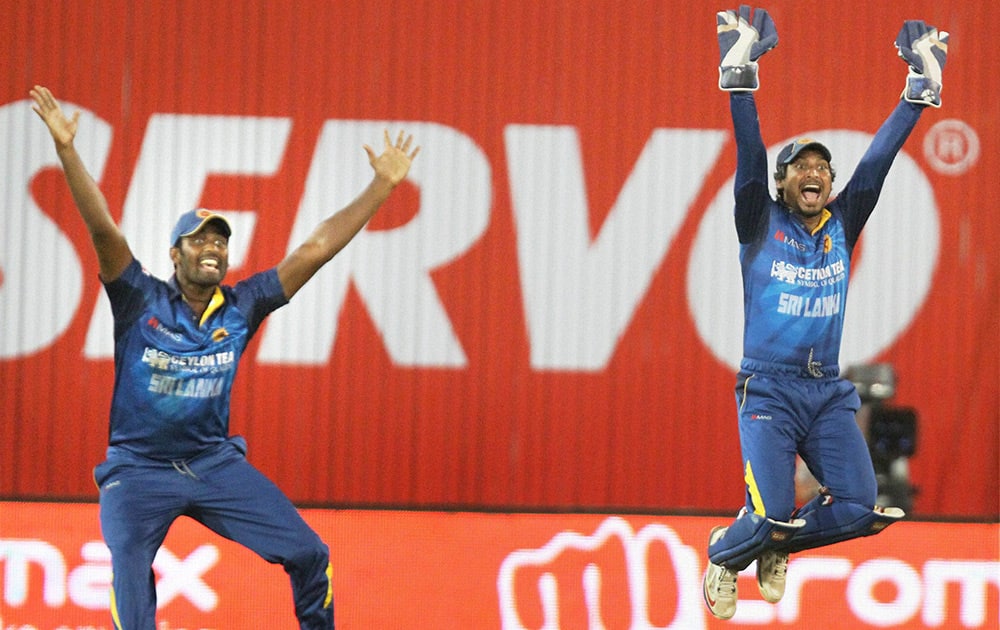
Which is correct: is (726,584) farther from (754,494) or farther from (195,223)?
(195,223)

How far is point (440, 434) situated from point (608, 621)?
10.5ft

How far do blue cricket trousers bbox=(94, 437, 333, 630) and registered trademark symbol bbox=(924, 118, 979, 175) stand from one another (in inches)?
256

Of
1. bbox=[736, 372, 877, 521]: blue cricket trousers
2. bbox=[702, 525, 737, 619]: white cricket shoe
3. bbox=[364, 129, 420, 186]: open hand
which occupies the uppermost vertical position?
bbox=[364, 129, 420, 186]: open hand

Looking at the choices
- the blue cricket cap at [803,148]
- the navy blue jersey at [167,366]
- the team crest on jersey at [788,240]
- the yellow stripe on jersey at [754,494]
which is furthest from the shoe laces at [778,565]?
the navy blue jersey at [167,366]

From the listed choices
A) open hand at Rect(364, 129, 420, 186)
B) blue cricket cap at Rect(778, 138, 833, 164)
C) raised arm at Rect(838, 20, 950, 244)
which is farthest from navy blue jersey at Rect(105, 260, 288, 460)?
raised arm at Rect(838, 20, 950, 244)

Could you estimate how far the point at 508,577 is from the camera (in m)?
7.23

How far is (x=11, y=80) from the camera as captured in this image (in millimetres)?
10180

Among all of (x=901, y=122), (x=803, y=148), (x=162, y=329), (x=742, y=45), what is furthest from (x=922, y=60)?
(x=162, y=329)

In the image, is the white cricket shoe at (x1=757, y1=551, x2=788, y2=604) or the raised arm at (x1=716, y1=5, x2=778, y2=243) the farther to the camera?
the white cricket shoe at (x1=757, y1=551, x2=788, y2=604)

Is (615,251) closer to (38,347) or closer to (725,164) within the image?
(725,164)

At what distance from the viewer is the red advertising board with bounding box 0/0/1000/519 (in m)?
10.0

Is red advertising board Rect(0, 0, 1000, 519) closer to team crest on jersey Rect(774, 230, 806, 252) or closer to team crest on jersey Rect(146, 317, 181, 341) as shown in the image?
team crest on jersey Rect(774, 230, 806, 252)

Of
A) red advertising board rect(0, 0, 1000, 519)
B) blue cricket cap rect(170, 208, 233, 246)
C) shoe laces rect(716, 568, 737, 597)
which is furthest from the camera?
red advertising board rect(0, 0, 1000, 519)

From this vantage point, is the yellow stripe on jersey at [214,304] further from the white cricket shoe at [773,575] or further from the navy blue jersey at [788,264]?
the white cricket shoe at [773,575]
